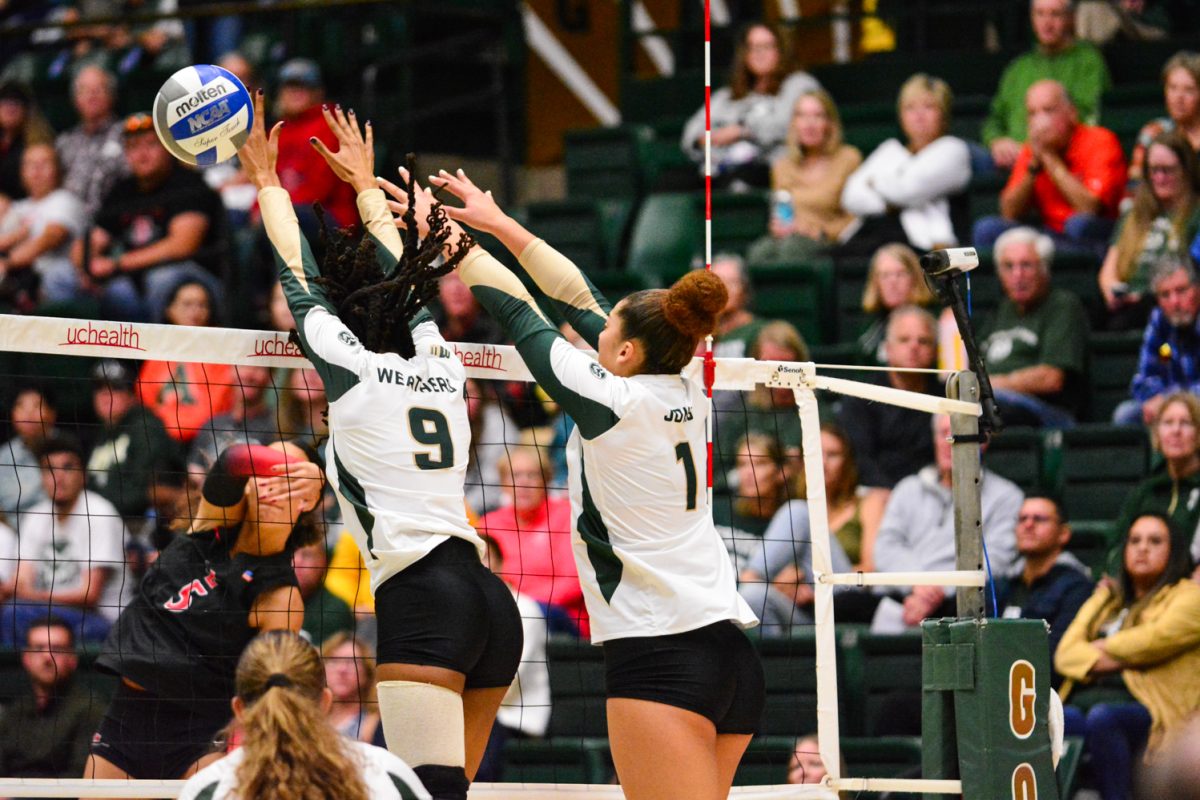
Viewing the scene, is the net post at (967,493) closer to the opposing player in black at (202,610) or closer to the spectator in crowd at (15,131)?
the opposing player in black at (202,610)

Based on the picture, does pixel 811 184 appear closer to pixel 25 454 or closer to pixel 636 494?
pixel 25 454

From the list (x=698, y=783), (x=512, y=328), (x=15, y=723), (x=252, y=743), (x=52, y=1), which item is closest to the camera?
(x=252, y=743)

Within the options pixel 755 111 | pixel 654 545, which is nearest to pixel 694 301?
pixel 654 545

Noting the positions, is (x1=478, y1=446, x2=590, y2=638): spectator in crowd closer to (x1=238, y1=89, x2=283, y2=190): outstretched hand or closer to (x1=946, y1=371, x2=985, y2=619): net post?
(x1=946, y1=371, x2=985, y2=619): net post

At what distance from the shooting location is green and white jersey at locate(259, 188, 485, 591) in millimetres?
4973

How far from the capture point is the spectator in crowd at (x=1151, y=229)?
927 cm

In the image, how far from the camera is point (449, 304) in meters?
10.7

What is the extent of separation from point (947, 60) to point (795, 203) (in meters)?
1.77

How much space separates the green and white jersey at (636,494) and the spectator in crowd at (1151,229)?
484 centimetres

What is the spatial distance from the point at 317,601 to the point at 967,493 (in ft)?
12.6

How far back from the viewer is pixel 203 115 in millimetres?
5500

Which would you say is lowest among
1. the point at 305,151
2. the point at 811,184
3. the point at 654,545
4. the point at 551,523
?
the point at 551,523

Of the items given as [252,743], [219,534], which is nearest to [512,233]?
[219,534]

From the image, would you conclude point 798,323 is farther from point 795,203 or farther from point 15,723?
point 15,723
